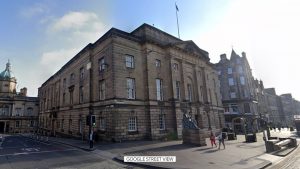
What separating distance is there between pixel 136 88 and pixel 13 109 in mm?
55275

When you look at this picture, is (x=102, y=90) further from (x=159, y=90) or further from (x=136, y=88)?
(x=159, y=90)

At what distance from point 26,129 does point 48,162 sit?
59282 millimetres

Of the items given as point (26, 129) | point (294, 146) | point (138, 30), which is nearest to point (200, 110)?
point (294, 146)

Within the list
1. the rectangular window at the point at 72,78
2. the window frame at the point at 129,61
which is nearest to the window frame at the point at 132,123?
the window frame at the point at 129,61

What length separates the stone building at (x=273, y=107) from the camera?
72125 mm

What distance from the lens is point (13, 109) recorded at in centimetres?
6000

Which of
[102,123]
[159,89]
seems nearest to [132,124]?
[102,123]

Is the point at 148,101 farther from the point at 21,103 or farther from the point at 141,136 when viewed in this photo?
the point at 21,103

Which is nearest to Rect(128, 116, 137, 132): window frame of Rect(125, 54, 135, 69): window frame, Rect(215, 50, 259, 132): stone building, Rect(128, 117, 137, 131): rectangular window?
Rect(128, 117, 137, 131): rectangular window

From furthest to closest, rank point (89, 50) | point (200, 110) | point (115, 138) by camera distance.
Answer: point (200, 110)
point (89, 50)
point (115, 138)

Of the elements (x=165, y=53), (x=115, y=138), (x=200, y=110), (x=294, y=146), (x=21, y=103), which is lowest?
(x=294, y=146)

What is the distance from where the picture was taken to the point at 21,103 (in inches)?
2435

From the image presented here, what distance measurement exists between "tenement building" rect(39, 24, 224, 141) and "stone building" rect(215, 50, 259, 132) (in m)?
17.9

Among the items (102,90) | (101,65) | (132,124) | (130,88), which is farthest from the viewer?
(101,65)
